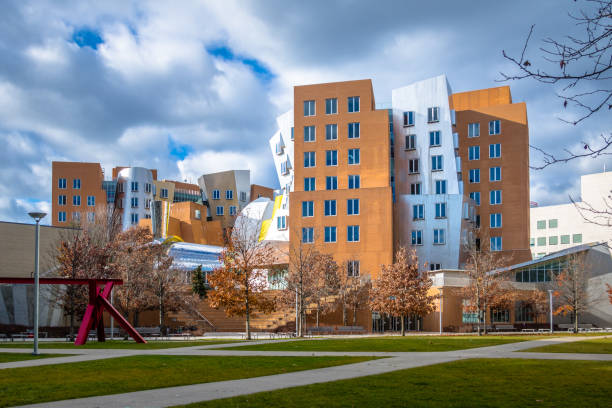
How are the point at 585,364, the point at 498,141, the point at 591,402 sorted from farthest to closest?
1. the point at 498,141
2. the point at 585,364
3. the point at 591,402

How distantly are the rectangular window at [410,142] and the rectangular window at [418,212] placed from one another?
830 cm

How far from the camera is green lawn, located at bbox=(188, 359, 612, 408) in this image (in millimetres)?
11742

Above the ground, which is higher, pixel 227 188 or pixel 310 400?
pixel 227 188

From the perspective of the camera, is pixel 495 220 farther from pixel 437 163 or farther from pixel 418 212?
pixel 418 212

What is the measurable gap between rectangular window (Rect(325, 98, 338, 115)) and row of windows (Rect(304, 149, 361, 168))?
4.70 meters

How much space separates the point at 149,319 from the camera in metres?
69.0

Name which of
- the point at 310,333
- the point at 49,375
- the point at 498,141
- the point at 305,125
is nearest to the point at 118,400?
the point at 49,375

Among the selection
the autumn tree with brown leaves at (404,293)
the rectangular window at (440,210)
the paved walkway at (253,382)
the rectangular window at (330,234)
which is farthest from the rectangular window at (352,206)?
the paved walkway at (253,382)

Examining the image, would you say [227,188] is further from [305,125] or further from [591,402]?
[591,402]

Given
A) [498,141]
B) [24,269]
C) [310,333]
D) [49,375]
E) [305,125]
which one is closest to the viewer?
[49,375]

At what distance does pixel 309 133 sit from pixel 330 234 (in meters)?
12.9

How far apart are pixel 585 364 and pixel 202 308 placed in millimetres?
53636

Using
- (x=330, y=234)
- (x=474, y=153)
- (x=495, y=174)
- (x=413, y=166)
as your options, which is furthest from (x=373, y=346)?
(x=474, y=153)

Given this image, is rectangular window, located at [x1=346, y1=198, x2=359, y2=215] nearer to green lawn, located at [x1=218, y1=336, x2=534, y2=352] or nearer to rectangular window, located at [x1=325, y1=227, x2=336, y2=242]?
rectangular window, located at [x1=325, y1=227, x2=336, y2=242]
